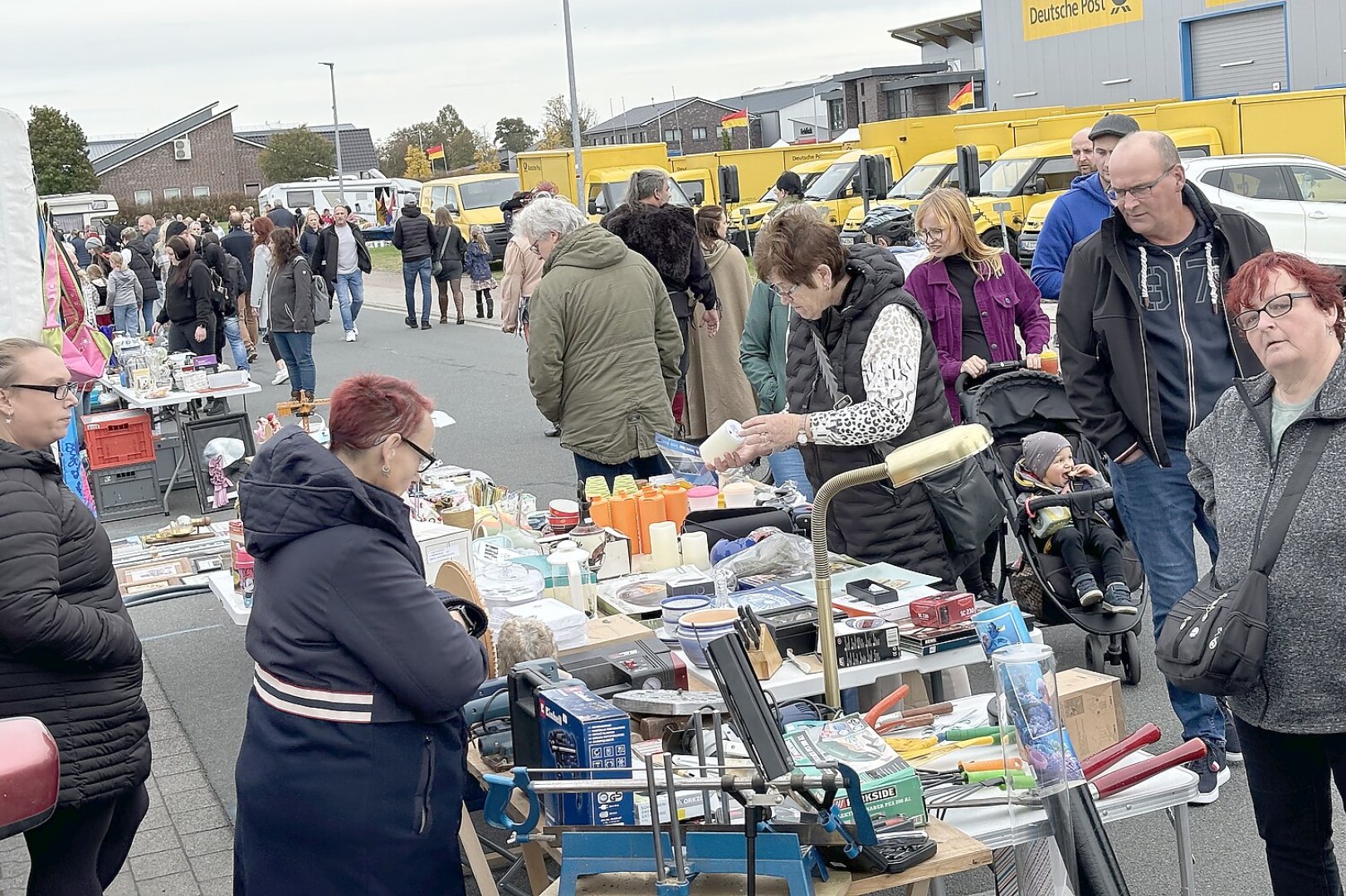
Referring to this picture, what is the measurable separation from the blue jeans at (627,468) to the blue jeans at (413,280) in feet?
46.0

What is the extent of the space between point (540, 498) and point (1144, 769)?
22.1ft

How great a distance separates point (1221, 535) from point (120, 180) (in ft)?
295

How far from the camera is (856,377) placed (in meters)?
4.38

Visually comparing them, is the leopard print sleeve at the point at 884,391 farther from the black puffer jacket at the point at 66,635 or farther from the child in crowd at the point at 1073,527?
the black puffer jacket at the point at 66,635

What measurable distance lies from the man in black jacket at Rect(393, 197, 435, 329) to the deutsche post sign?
56.4ft

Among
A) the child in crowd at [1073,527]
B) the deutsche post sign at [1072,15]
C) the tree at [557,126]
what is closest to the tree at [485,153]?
the tree at [557,126]

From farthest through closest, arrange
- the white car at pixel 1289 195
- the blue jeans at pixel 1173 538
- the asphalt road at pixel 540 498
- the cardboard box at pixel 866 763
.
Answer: the white car at pixel 1289 195 → the blue jeans at pixel 1173 538 → the asphalt road at pixel 540 498 → the cardboard box at pixel 866 763

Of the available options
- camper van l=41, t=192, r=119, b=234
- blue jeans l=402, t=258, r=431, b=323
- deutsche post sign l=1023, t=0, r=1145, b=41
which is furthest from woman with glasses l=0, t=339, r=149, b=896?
camper van l=41, t=192, r=119, b=234

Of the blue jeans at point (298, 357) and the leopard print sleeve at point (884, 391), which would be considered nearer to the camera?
the leopard print sleeve at point (884, 391)

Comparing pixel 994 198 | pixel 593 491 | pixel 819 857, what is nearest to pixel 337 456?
pixel 819 857

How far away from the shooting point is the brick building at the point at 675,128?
78.6 metres

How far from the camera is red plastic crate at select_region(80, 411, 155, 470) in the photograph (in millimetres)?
9953

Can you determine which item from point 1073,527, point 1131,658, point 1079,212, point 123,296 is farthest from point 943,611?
point 123,296

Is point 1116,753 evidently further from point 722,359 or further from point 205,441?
point 205,441
